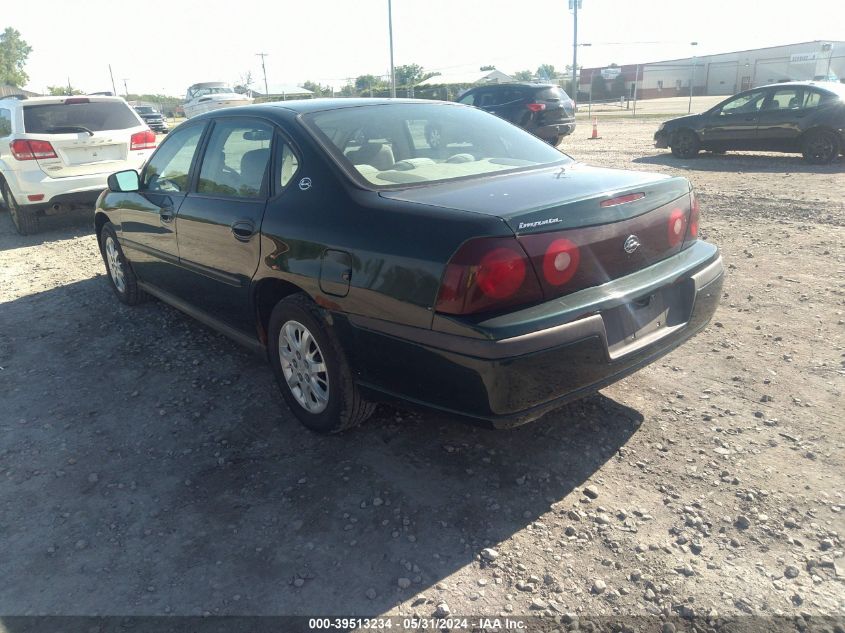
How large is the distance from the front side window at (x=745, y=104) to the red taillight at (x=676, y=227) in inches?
430

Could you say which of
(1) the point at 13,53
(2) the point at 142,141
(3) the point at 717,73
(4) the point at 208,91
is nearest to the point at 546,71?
(3) the point at 717,73

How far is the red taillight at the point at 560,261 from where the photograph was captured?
2.48 meters

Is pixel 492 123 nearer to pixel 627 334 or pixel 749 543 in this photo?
pixel 627 334

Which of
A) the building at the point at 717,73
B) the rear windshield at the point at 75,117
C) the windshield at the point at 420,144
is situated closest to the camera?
the windshield at the point at 420,144

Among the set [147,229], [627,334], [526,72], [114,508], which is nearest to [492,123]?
[627,334]

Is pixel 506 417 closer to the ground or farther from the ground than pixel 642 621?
farther from the ground

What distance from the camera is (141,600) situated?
230cm

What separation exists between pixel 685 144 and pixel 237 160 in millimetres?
11875

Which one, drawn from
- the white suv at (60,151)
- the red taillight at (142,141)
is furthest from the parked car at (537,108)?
the white suv at (60,151)

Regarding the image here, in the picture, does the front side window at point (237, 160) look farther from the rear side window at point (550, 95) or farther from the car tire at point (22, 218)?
the rear side window at point (550, 95)

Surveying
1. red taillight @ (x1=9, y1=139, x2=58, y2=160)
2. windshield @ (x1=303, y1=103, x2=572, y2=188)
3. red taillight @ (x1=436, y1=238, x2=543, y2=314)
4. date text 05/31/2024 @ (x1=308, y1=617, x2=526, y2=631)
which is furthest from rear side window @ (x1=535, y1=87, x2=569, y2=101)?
date text 05/31/2024 @ (x1=308, y1=617, x2=526, y2=631)

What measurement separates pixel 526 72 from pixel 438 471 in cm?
7741

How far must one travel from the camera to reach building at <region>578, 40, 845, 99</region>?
134 feet

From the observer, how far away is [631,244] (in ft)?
9.10
